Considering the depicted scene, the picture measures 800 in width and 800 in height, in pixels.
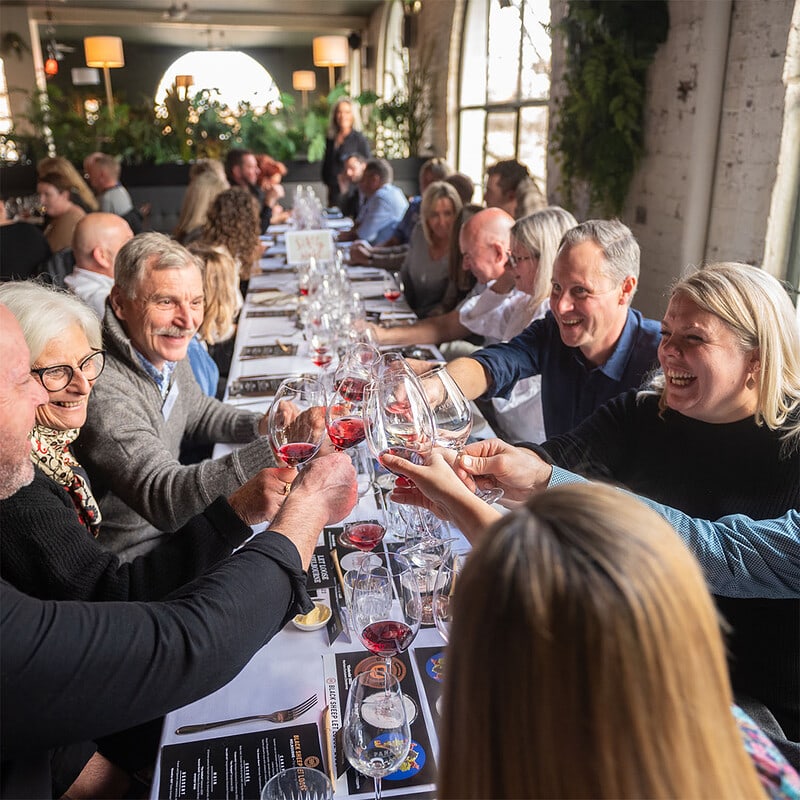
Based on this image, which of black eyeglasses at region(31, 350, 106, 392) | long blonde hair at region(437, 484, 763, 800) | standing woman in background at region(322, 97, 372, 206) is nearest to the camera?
long blonde hair at region(437, 484, 763, 800)

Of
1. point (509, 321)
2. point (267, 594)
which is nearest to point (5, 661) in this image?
point (267, 594)

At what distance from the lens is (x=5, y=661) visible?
93cm

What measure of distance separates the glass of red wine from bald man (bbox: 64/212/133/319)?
250cm

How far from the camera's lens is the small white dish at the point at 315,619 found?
1.43 m

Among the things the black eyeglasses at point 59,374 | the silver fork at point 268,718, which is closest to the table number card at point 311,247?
the black eyeglasses at point 59,374

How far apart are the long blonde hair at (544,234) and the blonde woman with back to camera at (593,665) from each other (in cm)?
239

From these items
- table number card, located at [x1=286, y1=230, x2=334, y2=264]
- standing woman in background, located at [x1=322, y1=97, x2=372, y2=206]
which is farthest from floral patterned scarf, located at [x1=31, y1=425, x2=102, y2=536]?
standing woman in background, located at [x1=322, y1=97, x2=372, y2=206]

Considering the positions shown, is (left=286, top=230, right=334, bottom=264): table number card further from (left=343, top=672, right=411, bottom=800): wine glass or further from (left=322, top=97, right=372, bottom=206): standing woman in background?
(left=322, top=97, right=372, bottom=206): standing woman in background

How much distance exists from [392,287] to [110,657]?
3907 mm

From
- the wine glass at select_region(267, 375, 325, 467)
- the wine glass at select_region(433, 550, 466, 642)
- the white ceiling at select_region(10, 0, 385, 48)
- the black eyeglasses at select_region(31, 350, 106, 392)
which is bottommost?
the wine glass at select_region(433, 550, 466, 642)

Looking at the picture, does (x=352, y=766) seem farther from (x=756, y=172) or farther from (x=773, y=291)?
(x=756, y=172)

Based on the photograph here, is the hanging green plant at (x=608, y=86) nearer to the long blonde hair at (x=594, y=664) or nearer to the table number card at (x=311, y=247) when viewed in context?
the table number card at (x=311, y=247)

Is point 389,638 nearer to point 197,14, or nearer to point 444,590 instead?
point 444,590

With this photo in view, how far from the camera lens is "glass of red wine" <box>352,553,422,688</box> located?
1.31 m
